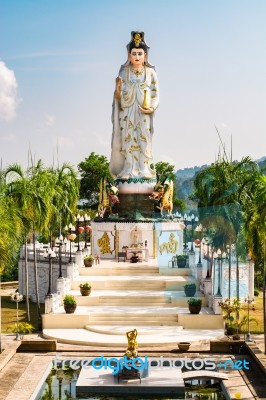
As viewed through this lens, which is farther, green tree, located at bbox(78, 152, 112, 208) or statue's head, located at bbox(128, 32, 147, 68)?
green tree, located at bbox(78, 152, 112, 208)

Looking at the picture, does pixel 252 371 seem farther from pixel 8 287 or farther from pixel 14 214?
pixel 8 287

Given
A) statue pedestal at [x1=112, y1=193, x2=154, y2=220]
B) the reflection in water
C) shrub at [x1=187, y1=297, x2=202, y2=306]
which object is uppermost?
statue pedestal at [x1=112, y1=193, x2=154, y2=220]

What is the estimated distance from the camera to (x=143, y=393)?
2567 centimetres

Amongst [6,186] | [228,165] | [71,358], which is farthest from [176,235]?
[71,358]

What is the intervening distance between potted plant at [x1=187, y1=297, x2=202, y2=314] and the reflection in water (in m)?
8.90

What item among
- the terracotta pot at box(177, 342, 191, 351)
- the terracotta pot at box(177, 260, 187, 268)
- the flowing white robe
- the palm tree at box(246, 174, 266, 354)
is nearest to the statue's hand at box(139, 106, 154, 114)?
the flowing white robe

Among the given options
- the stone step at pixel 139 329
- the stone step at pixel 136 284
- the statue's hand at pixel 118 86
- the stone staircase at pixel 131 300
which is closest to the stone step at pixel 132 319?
the stone staircase at pixel 131 300

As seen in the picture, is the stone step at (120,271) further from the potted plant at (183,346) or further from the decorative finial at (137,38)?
the decorative finial at (137,38)

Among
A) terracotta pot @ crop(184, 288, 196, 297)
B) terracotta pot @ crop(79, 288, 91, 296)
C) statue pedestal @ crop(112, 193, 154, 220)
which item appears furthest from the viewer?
statue pedestal @ crop(112, 193, 154, 220)

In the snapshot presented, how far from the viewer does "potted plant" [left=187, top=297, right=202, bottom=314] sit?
35.9 meters

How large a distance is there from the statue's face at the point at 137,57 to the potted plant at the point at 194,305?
23782 mm

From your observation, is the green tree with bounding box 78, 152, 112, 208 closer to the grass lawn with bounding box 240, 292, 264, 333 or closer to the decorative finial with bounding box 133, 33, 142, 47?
the decorative finial with bounding box 133, 33, 142, 47

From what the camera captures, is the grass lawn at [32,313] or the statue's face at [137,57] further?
the statue's face at [137,57]

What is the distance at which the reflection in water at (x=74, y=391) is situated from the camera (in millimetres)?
25281
